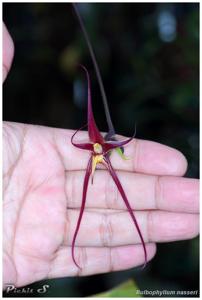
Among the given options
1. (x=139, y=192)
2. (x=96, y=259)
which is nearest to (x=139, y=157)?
(x=139, y=192)

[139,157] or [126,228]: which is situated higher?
[139,157]

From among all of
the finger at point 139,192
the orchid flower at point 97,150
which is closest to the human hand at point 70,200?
the finger at point 139,192

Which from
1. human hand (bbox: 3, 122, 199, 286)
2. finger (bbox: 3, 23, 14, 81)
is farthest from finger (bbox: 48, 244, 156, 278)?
finger (bbox: 3, 23, 14, 81)

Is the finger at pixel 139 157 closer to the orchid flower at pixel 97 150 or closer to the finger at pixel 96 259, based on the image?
the orchid flower at pixel 97 150

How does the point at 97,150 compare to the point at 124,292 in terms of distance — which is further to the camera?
the point at 124,292

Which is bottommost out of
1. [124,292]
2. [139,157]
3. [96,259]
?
[124,292]

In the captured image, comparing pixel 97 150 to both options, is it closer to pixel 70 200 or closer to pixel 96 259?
pixel 70 200

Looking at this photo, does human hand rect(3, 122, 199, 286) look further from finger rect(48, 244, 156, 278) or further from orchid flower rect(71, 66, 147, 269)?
orchid flower rect(71, 66, 147, 269)
